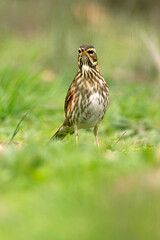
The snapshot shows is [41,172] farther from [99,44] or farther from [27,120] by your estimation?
[99,44]

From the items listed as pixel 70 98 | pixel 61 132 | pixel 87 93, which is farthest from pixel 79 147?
pixel 61 132

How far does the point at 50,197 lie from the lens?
3443 mm

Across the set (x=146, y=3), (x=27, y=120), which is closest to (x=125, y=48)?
(x=146, y=3)

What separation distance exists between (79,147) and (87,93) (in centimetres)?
199

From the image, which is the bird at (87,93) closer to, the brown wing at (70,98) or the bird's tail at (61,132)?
the brown wing at (70,98)

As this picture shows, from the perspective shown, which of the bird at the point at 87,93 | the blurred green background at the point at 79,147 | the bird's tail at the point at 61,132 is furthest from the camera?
the bird's tail at the point at 61,132

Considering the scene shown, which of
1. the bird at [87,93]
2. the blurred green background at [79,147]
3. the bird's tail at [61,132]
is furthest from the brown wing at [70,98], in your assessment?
the blurred green background at [79,147]

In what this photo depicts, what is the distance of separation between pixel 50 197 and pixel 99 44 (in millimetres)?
10436

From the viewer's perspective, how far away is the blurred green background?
10.1 ft

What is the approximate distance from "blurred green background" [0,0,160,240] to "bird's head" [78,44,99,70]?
0.89 meters

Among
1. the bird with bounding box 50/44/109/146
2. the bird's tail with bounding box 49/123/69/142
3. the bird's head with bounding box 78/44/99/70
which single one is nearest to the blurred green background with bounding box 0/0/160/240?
the bird's tail with bounding box 49/123/69/142

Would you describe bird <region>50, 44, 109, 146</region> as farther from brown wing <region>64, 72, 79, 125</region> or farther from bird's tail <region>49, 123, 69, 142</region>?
bird's tail <region>49, 123, 69, 142</region>

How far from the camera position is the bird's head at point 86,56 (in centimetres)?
655

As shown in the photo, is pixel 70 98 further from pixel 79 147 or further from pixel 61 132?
pixel 79 147
